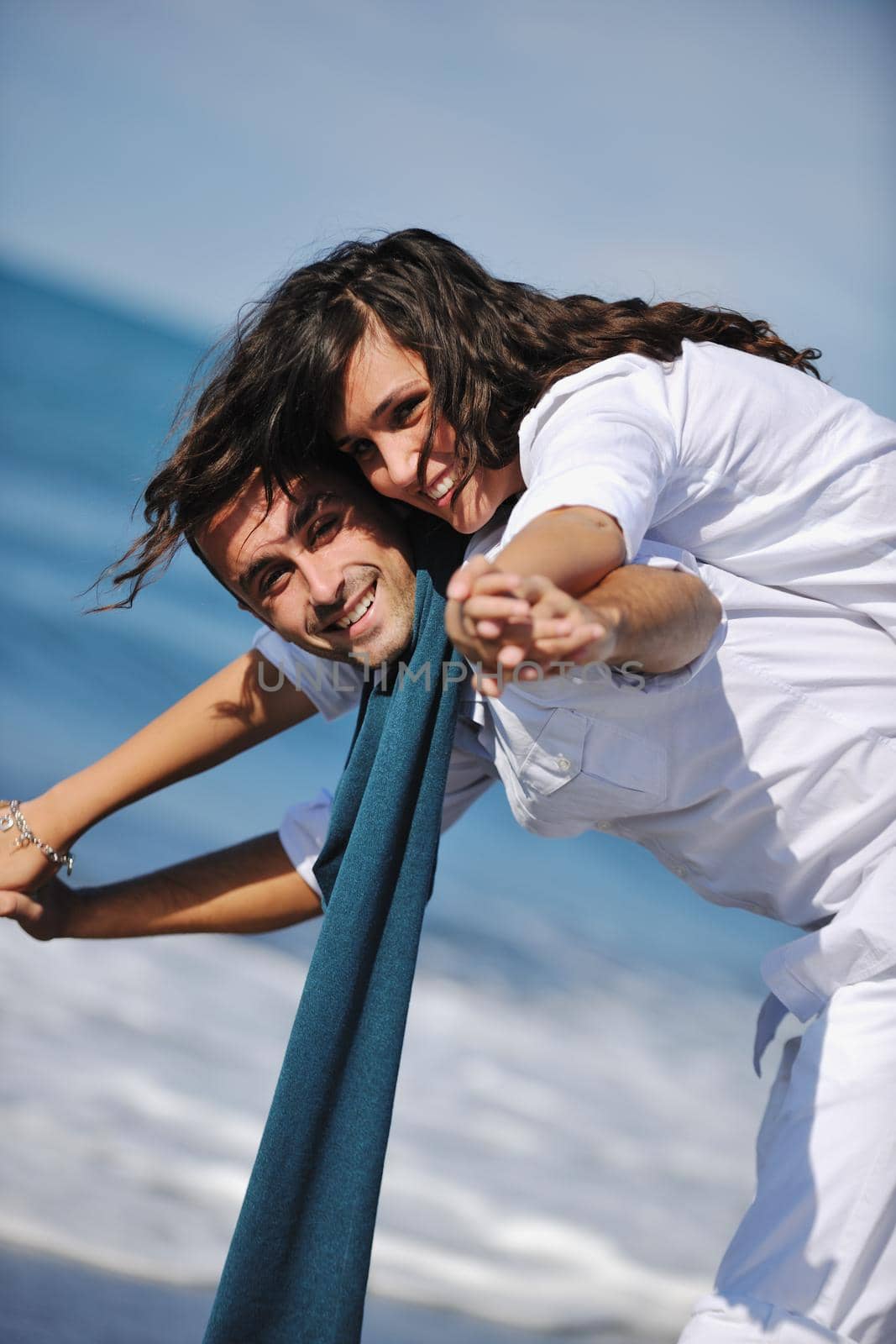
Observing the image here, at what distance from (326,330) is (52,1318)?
164cm

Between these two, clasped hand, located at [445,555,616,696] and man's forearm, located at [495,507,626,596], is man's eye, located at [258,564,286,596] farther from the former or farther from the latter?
clasped hand, located at [445,555,616,696]

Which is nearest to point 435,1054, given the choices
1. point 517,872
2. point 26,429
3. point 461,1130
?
point 461,1130

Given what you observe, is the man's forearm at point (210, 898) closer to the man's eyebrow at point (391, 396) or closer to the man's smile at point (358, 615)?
the man's smile at point (358, 615)

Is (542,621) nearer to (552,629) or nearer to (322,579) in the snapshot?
(552,629)

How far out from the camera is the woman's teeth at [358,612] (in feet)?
7.00

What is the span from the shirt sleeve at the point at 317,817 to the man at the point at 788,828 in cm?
40

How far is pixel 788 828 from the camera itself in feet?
6.05

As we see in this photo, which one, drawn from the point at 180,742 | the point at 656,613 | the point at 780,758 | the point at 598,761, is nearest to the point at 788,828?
the point at 780,758

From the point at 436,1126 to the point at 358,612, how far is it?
1.42 m

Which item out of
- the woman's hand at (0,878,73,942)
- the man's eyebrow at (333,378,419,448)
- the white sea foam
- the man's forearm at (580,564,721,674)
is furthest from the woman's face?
the white sea foam

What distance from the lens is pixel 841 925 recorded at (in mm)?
1749

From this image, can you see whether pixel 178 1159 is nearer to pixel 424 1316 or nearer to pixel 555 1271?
pixel 424 1316

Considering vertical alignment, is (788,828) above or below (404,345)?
below

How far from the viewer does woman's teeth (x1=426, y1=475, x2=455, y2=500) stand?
195cm
